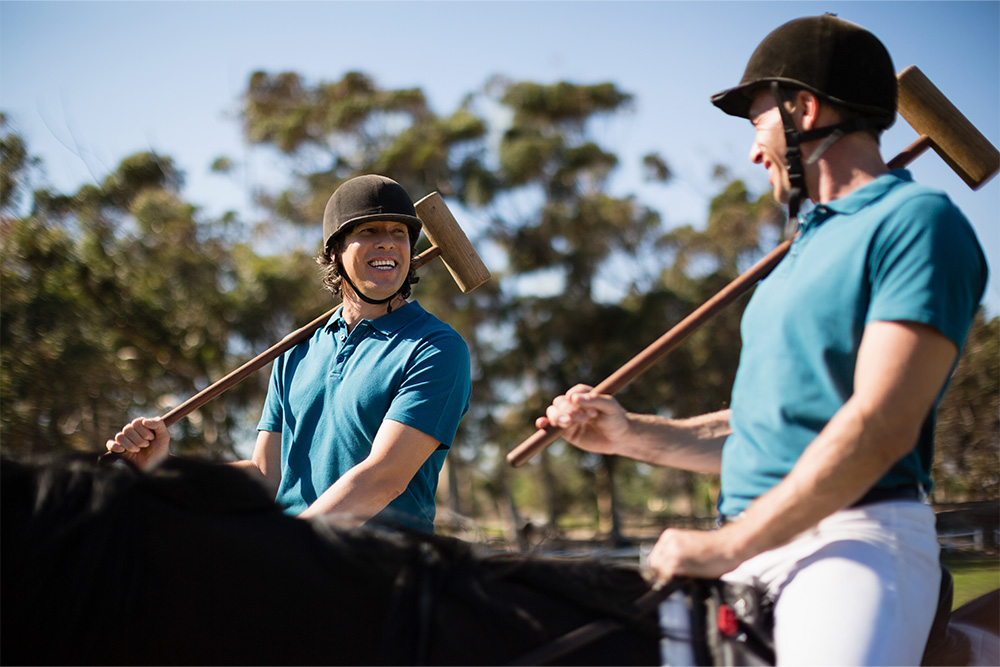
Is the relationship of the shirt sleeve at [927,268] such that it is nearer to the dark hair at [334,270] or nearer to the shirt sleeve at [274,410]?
the dark hair at [334,270]

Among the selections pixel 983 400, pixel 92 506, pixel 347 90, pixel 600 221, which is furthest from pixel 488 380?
pixel 92 506

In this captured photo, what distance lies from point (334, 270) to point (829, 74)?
86.9 inches

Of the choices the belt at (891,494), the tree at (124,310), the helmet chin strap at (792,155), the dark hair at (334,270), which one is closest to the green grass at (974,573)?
the dark hair at (334,270)

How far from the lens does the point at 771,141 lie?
2.15 m

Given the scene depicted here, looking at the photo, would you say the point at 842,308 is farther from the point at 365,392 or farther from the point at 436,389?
the point at 365,392

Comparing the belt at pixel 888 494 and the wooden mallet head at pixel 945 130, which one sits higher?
the wooden mallet head at pixel 945 130

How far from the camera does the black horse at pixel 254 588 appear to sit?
1.51m

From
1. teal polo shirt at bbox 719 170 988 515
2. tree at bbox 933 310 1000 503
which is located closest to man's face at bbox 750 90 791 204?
teal polo shirt at bbox 719 170 988 515

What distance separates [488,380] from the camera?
2942 centimetres

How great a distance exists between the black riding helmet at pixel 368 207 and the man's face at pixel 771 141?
1.55 m

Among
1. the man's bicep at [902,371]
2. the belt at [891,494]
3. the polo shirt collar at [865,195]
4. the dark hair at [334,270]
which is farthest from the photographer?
the dark hair at [334,270]

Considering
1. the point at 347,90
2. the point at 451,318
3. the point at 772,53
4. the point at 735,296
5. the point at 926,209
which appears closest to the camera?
the point at 926,209

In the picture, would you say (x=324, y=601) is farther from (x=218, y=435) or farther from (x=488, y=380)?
(x=488, y=380)

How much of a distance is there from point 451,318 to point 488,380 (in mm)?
2489
